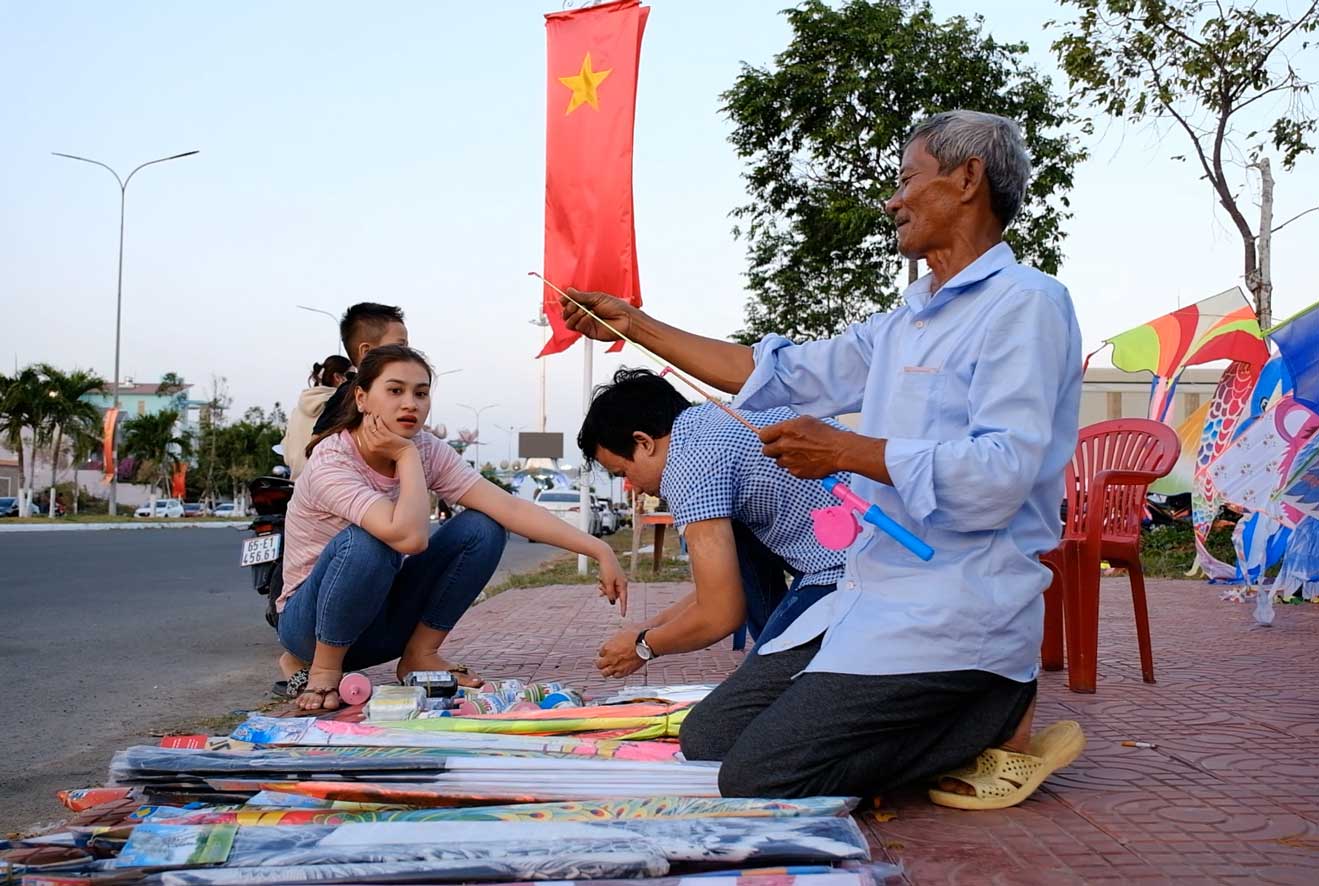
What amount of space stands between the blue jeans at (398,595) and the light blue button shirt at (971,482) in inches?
75.8

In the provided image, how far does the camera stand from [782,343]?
303cm

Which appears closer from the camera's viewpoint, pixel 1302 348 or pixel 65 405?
pixel 1302 348

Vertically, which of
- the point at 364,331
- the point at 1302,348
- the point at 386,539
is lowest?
the point at 386,539

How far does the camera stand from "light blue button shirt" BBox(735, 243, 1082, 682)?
7.65 feet

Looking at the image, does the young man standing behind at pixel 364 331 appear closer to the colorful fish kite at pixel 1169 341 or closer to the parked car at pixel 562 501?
the colorful fish kite at pixel 1169 341

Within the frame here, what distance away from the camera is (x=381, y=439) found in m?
4.16

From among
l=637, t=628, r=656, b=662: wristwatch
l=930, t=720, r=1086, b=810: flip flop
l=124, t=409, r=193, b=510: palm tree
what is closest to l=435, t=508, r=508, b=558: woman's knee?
l=637, t=628, r=656, b=662: wristwatch

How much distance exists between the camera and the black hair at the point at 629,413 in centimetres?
325

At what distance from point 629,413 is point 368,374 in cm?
130

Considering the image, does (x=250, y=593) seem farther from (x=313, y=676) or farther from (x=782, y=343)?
(x=782, y=343)

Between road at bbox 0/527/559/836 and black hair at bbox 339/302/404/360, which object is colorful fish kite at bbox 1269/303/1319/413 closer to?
black hair at bbox 339/302/404/360

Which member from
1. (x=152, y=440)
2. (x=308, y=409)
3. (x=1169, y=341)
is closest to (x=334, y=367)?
(x=308, y=409)

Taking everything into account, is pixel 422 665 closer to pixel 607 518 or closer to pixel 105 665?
pixel 105 665

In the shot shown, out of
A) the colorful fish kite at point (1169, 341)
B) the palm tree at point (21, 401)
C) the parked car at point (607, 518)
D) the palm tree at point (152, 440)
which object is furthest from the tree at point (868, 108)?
the palm tree at point (152, 440)
